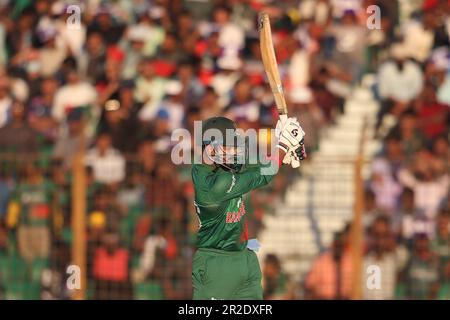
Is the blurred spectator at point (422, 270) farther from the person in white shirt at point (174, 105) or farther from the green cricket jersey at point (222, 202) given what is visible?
the green cricket jersey at point (222, 202)

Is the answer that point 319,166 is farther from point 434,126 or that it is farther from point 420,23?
point 420,23

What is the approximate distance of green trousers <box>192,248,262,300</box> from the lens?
1012 cm

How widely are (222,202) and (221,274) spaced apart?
53 cm

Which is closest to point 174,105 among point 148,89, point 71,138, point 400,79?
point 148,89

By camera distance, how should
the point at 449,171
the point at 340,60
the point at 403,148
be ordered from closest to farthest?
the point at 449,171 → the point at 403,148 → the point at 340,60

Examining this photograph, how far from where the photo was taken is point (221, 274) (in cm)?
1011

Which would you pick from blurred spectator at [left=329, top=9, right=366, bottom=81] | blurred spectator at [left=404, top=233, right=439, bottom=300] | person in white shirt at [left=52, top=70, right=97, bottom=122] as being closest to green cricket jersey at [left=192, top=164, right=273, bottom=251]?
blurred spectator at [left=404, top=233, right=439, bottom=300]

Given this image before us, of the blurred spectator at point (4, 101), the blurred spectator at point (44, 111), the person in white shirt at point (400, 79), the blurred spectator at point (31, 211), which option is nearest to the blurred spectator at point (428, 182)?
the person in white shirt at point (400, 79)

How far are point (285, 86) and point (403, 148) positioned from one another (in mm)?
1574

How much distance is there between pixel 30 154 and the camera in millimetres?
13734

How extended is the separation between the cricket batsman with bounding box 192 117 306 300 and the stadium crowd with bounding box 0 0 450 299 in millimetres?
3434

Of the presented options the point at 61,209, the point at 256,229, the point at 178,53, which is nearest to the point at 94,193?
the point at 61,209

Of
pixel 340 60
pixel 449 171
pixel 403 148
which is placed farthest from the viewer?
pixel 340 60

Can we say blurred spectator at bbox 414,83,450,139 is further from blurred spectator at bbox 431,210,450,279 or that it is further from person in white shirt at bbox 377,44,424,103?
blurred spectator at bbox 431,210,450,279
